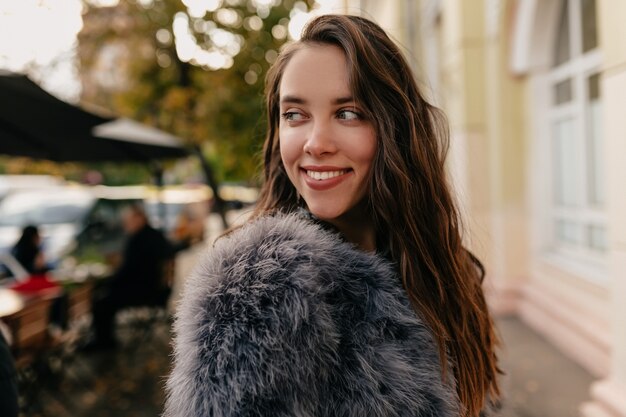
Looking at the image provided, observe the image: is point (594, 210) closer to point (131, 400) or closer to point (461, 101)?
point (461, 101)

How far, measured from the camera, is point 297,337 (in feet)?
3.47

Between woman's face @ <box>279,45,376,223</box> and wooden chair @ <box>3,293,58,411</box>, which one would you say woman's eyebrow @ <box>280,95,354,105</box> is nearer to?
woman's face @ <box>279,45,376,223</box>

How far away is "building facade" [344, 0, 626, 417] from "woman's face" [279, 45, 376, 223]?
2.59 meters

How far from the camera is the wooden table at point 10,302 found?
13.1 ft

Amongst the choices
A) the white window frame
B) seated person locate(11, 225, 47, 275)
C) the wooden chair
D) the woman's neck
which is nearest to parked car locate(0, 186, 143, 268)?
seated person locate(11, 225, 47, 275)

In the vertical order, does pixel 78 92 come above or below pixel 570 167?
above

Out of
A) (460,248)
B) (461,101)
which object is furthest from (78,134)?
(460,248)

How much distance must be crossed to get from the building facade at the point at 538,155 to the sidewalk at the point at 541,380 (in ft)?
0.45

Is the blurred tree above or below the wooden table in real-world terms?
above

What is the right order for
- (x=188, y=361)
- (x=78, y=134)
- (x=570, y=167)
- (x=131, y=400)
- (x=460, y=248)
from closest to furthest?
(x=188, y=361) → (x=460, y=248) → (x=131, y=400) → (x=570, y=167) → (x=78, y=134)

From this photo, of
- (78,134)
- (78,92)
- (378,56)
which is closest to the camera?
(378,56)

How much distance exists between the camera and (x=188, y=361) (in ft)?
3.56

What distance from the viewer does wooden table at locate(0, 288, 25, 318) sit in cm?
400

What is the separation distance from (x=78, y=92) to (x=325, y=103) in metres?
9.93
